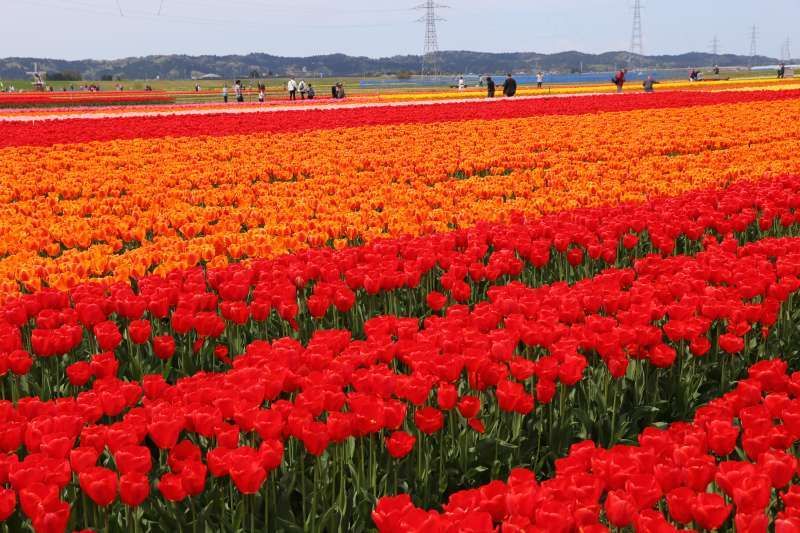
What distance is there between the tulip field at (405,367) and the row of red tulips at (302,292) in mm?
24

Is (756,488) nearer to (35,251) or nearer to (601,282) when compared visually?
(601,282)

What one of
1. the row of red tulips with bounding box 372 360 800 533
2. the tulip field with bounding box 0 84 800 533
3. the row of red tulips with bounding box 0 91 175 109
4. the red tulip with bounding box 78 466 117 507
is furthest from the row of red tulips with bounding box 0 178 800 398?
the row of red tulips with bounding box 0 91 175 109

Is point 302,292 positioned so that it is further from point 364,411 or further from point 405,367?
point 364,411

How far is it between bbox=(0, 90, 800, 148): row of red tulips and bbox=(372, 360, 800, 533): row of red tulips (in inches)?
694

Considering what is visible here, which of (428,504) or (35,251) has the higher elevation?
(35,251)

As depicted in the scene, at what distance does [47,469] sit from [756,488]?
212 centimetres

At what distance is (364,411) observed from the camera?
3139 mm

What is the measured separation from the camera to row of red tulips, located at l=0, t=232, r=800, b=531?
286cm

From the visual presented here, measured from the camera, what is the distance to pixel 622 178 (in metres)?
11.8

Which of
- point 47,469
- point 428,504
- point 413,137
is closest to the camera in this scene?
point 47,469

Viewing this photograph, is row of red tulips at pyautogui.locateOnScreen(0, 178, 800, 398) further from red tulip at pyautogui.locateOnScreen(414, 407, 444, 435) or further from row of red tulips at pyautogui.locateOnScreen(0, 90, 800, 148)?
row of red tulips at pyautogui.locateOnScreen(0, 90, 800, 148)

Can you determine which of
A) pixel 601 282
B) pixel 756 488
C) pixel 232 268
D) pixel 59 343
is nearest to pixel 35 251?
pixel 232 268

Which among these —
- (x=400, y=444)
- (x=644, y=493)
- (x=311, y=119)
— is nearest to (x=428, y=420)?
(x=400, y=444)

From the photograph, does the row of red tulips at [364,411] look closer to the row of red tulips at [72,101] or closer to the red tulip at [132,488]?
the red tulip at [132,488]
